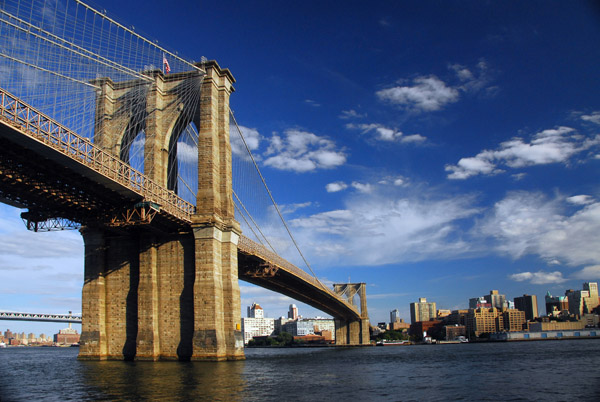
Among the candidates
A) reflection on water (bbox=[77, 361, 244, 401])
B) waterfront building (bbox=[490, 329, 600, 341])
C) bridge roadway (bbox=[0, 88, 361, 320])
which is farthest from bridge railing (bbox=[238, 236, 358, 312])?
waterfront building (bbox=[490, 329, 600, 341])

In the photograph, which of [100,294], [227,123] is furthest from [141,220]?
[227,123]

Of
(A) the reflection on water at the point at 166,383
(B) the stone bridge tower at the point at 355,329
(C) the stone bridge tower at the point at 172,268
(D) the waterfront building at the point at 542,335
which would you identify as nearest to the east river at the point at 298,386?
(A) the reflection on water at the point at 166,383

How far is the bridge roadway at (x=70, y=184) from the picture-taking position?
30.9 meters

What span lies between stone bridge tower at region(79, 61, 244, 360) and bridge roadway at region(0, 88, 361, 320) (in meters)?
1.88

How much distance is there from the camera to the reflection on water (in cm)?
2361

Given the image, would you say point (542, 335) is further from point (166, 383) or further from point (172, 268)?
point (166, 383)

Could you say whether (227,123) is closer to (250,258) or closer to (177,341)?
(250,258)

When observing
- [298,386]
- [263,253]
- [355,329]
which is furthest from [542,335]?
[298,386]

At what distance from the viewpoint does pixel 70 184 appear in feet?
125

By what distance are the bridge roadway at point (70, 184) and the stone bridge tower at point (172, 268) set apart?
1.88m

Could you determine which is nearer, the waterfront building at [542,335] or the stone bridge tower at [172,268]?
the stone bridge tower at [172,268]

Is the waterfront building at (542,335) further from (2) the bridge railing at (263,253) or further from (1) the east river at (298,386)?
(1) the east river at (298,386)

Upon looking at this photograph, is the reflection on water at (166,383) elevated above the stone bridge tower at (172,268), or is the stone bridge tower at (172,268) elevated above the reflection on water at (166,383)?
the stone bridge tower at (172,268)

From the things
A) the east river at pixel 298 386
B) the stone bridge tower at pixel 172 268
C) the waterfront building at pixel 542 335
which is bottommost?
the waterfront building at pixel 542 335
